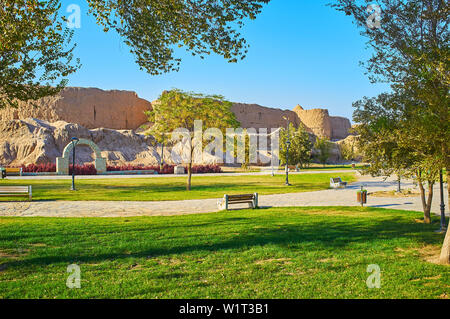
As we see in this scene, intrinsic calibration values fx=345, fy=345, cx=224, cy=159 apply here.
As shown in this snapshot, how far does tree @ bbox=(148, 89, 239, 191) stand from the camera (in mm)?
22188

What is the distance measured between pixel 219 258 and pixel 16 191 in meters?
13.5

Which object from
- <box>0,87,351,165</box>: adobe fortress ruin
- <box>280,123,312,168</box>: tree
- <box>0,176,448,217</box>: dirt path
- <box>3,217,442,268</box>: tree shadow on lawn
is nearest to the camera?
<box>3,217,442,268</box>: tree shadow on lawn

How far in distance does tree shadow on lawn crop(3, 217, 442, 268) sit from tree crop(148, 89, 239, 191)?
1283 cm

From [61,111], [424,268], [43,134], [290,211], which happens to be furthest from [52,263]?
[61,111]

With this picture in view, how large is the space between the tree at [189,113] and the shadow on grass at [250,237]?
40.3 feet

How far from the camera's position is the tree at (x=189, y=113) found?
72.8 ft

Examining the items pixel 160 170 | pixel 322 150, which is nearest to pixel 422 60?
pixel 160 170

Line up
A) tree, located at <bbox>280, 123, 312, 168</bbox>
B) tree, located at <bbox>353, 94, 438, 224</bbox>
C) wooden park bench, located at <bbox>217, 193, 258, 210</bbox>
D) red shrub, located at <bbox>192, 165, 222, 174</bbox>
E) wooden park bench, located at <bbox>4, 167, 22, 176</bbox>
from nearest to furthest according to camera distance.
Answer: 1. tree, located at <bbox>353, 94, 438, 224</bbox>
2. wooden park bench, located at <bbox>217, 193, 258, 210</bbox>
3. wooden park bench, located at <bbox>4, 167, 22, 176</bbox>
4. red shrub, located at <bbox>192, 165, 222, 174</bbox>
5. tree, located at <bbox>280, 123, 312, 168</bbox>

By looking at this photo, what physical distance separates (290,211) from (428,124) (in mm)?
7313

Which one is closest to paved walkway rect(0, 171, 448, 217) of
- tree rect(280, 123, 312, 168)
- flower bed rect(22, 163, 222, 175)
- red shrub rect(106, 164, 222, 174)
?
flower bed rect(22, 163, 222, 175)

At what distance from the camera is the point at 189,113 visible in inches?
867

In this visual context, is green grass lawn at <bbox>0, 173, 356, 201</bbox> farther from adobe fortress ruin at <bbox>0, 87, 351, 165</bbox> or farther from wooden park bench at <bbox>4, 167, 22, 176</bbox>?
adobe fortress ruin at <bbox>0, 87, 351, 165</bbox>

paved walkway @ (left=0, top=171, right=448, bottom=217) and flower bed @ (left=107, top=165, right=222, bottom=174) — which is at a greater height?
flower bed @ (left=107, top=165, right=222, bottom=174)
